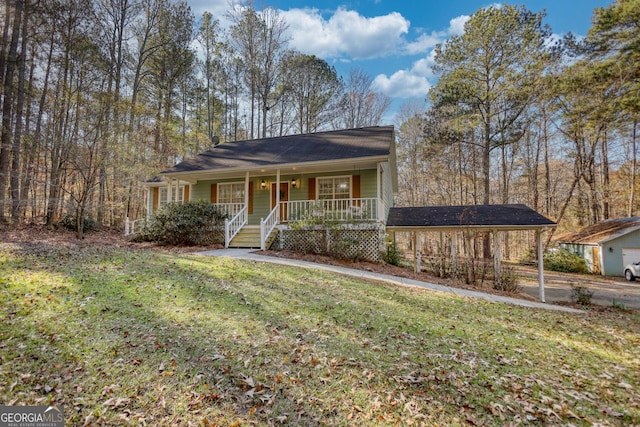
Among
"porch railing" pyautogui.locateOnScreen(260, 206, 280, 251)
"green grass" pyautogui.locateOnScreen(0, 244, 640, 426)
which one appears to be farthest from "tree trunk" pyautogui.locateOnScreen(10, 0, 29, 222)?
"porch railing" pyautogui.locateOnScreen(260, 206, 280, 251)

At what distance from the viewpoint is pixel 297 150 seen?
12.7 metres

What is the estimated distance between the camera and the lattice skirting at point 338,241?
32.7ft

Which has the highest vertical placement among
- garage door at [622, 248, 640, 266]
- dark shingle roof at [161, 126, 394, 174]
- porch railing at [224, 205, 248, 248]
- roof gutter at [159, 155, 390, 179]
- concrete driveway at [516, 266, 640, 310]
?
dark shingle roof at [161, 126, 394, 174]

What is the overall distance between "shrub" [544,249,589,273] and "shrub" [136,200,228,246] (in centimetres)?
1905

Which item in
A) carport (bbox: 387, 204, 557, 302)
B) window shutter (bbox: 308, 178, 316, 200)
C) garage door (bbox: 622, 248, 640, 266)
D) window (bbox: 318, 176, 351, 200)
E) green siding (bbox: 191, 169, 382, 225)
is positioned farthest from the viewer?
garage door (bbox: 622, 248, 640, 266)

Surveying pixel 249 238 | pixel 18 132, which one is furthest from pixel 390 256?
pixel 18 132

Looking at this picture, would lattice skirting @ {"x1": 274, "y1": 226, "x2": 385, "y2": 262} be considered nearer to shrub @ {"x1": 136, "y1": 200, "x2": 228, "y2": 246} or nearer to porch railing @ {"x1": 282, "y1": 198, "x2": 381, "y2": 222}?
porch railing @ {"x1": 282, "y1": 198, "x2": 381, "y2": 222}

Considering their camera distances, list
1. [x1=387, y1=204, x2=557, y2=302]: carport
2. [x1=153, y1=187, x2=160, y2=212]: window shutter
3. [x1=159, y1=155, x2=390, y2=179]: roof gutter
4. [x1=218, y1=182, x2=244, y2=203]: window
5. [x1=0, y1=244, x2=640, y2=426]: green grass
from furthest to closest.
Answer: [x1=153, y1=187, x2=160, y2=212]: window shutter < [x1=218, y1=182, x2=244, y2=203]: window < [x1=159, y1=155, x2=390, y2=179]: roof gutter < [x1=387, y1=204, x2=557, y2=302]: carport < [x1=0, y1=244, x2=640, y2=426]: green grass

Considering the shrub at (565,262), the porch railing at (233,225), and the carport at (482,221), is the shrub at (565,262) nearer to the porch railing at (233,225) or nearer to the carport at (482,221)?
the carport at (482,221)

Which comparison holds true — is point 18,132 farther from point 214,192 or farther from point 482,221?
point 482,221

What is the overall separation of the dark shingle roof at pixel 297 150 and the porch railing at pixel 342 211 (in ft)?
5.94

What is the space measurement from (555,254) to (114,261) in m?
22.3

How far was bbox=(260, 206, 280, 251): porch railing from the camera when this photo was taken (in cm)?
1045

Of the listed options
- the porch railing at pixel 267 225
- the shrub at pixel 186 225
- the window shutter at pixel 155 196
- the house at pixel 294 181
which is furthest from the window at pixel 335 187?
the window shutter at pixel 155 196
